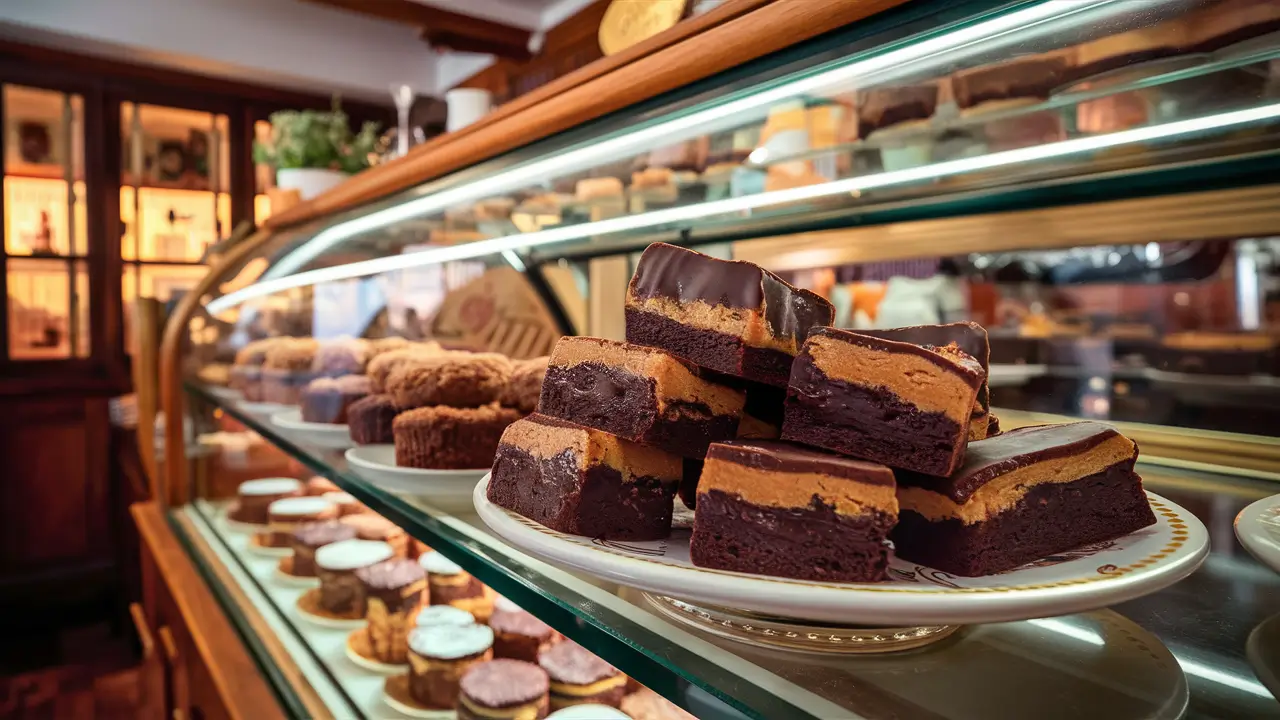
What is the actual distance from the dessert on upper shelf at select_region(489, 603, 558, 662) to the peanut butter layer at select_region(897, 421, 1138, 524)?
2.73 ft

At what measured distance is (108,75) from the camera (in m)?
4.86

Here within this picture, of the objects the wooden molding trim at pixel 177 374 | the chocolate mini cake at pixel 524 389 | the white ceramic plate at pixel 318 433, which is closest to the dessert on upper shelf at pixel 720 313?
the chocolate mini cake at pixel 524 389

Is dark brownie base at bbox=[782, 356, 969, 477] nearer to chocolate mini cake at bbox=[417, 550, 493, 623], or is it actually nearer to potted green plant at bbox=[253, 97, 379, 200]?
chocolate mini cake at bbox=[417, 550, 493, 623]

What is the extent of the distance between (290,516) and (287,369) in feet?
1.22

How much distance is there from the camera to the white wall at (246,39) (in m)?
4.56

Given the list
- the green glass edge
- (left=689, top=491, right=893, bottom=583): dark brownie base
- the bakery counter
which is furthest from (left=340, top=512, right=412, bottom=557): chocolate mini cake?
(left=689, top=491, right=893, bottom=583): dark brownie base

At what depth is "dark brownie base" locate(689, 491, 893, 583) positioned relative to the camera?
1.90ft

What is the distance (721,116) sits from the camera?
922mm

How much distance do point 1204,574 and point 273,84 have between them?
233 inches

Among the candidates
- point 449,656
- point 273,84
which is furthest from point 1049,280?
point 273,84

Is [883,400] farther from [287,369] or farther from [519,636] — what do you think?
[287,369]

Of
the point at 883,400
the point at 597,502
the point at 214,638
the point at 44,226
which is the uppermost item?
the point at 44,226

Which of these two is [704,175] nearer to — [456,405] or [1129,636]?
[456,405]

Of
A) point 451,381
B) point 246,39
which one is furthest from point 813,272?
point 246,39
